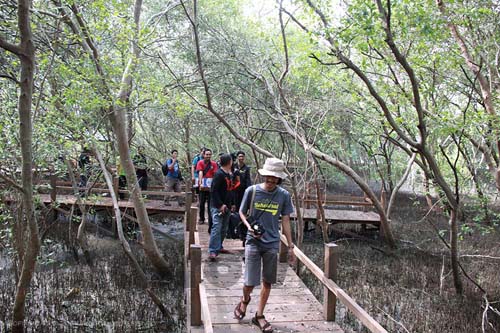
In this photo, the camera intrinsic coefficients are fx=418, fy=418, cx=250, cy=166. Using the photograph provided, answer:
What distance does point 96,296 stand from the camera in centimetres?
808

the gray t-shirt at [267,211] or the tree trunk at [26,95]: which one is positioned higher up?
the tree trunk at [26,95]

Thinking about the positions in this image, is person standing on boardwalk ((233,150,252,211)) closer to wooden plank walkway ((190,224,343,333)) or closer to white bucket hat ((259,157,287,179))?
wooden plank walkway ((190,224,343,333))

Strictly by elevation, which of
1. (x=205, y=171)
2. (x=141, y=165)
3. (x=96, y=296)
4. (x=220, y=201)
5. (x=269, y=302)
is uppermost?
(x=141, y=165)

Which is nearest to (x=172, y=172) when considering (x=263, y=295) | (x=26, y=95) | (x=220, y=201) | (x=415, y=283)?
(x=220, y=201)

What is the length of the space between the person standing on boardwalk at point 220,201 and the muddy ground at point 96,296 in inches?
77.1

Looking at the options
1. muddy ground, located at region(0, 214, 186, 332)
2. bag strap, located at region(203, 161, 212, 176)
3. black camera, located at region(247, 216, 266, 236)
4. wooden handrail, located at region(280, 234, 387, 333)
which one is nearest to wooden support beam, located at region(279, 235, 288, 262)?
wooden handrail, located at region(280, 234, 387, 333)

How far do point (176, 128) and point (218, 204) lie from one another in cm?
1063

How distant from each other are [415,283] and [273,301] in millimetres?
5178

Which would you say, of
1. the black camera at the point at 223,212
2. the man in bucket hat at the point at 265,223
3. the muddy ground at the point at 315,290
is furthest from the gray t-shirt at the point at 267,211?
the muddy ground at the point at 315,290

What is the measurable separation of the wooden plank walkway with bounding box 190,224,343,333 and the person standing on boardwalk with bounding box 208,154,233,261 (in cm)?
36

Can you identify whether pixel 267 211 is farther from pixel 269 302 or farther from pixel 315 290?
pixel 315 290

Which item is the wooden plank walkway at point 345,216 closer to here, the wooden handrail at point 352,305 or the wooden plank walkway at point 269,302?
the wooden plank walkway at point 269,302

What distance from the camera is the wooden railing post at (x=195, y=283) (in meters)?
3.95

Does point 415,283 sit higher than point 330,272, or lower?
lower
